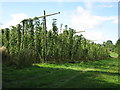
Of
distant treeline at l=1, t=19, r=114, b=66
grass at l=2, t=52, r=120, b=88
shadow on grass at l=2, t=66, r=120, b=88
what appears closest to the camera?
shadow on grass at l=2, t=66, r=120, b=88

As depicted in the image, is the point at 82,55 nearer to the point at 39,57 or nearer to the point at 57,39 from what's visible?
the point at 57,39

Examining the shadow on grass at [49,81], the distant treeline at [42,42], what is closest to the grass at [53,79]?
the shadow on grass at [49,81]

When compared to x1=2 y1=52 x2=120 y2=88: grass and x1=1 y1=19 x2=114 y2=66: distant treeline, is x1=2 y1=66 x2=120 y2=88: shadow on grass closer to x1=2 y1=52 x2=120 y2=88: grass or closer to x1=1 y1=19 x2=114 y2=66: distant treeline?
x1=2 y1=52 x2=120 y2=88: grass

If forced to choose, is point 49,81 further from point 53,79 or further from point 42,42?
point 42,42

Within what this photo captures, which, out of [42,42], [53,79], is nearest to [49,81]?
[53,79]

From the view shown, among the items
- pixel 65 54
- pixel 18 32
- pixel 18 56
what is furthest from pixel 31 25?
pixel 18 56

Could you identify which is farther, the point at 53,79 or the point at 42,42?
the point at 42,42

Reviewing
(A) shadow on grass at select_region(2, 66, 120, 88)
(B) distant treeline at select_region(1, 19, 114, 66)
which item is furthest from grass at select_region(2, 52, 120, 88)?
(B) distant treeline at select_region(1, 19, 114, 66)

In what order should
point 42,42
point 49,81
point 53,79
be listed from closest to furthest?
1. point 49,81
2. point 53,79
3. point 42,42

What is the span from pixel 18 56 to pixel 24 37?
10.6m

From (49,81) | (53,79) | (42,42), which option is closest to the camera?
(49,81)

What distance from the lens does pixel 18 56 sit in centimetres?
1370

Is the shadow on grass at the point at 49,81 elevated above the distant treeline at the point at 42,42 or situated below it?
below

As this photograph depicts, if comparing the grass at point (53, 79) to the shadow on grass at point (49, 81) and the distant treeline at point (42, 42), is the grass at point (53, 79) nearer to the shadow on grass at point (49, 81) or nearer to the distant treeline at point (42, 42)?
the shadow on grass at point (49, 81)
